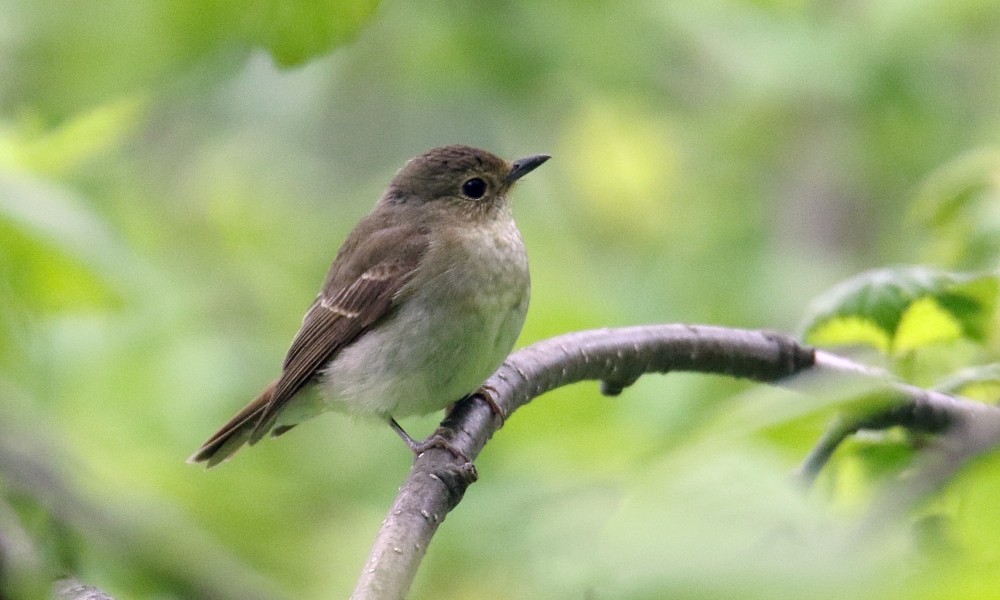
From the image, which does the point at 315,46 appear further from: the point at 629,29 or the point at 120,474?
the point at 629,29

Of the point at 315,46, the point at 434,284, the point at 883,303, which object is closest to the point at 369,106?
the point at 434,284

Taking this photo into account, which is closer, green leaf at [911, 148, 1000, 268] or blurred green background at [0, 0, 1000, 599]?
blurred green background at [0, 0, 1000, 599]

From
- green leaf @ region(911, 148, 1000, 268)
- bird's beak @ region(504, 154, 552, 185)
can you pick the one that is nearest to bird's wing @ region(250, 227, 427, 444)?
bird's beak @ region(504, 154, 552, 185)

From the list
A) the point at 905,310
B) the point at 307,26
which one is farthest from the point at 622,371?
the point at 307,26

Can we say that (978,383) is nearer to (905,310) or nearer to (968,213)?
(905,310)

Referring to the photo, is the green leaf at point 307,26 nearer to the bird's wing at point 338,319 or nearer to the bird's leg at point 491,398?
the bird's leg at point 491,398

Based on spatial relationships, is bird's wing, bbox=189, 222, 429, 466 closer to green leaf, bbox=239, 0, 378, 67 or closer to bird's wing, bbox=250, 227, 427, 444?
bird's wing, bbox=250, 227, 427, 444
